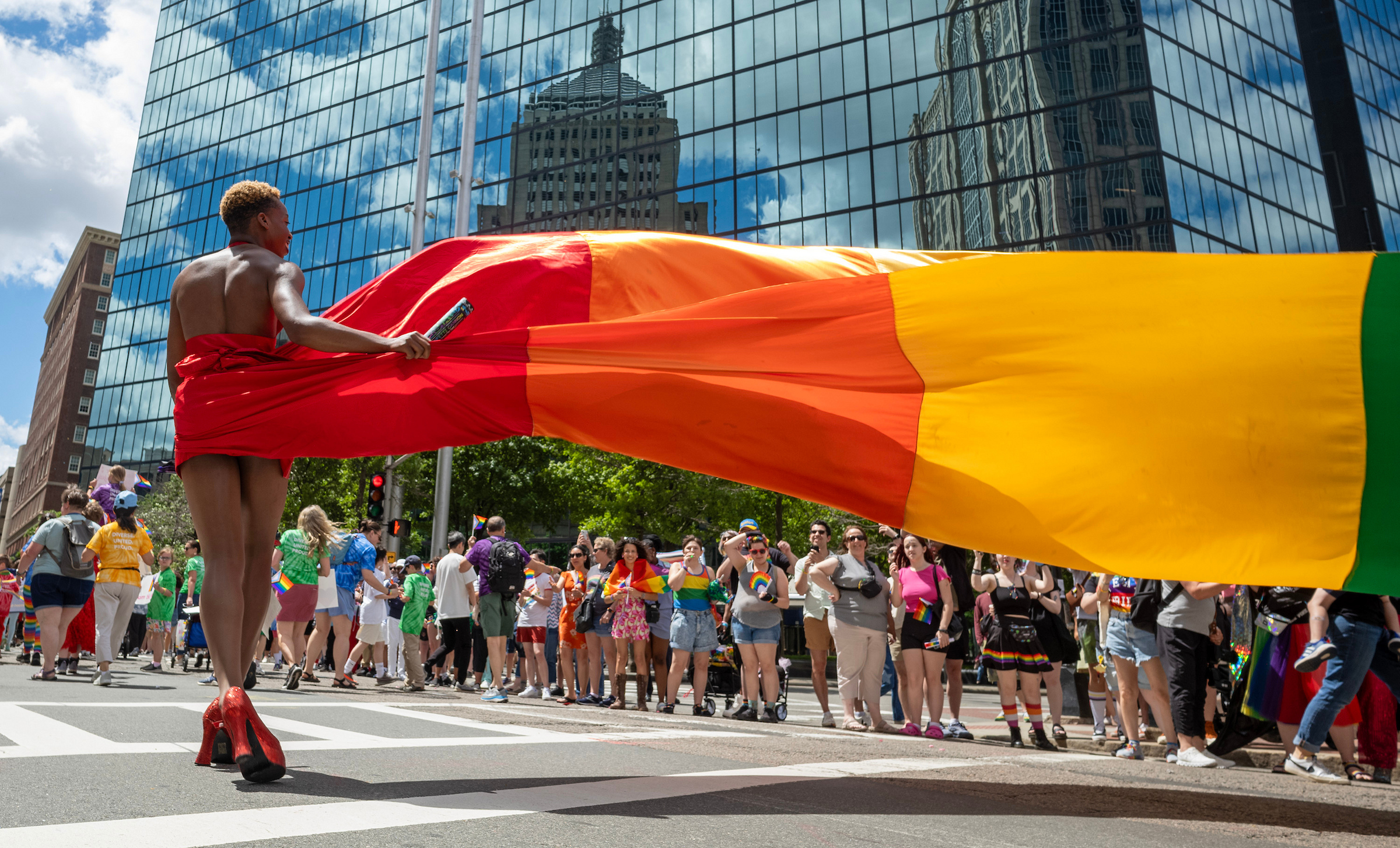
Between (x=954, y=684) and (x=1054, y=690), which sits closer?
(x=1054, y=690)

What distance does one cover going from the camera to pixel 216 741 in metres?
3.60

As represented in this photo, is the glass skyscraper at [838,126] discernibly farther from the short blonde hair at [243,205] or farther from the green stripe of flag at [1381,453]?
the short blonde hair at [243,205]

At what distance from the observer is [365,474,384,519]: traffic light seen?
21.1 metres

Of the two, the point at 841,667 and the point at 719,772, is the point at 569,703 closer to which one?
the point at 841,667

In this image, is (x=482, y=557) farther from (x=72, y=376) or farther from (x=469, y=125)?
(x=72, y=376)

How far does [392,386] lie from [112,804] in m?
1.88

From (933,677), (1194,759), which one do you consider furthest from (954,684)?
(1194,759)

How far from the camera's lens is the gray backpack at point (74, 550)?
426 inches

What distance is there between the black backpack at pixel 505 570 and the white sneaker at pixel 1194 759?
26.1 ft

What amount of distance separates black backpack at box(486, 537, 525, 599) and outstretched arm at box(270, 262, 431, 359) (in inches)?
352

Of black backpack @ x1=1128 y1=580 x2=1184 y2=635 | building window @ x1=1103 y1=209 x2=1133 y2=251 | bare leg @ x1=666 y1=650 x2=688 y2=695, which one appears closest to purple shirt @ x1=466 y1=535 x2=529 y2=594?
bare leg @ x1=666 y1=650 x2=688 y2=695

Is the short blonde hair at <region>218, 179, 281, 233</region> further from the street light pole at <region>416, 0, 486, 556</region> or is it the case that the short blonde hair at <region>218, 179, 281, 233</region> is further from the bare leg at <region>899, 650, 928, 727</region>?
the street light pole at <region>416, 0, 486, 556</region>

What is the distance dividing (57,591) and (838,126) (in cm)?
4168

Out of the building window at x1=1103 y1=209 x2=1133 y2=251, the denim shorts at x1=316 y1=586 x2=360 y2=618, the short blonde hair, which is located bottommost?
the denim shorts at x1=316 y1=586 x2=360 y2=618
